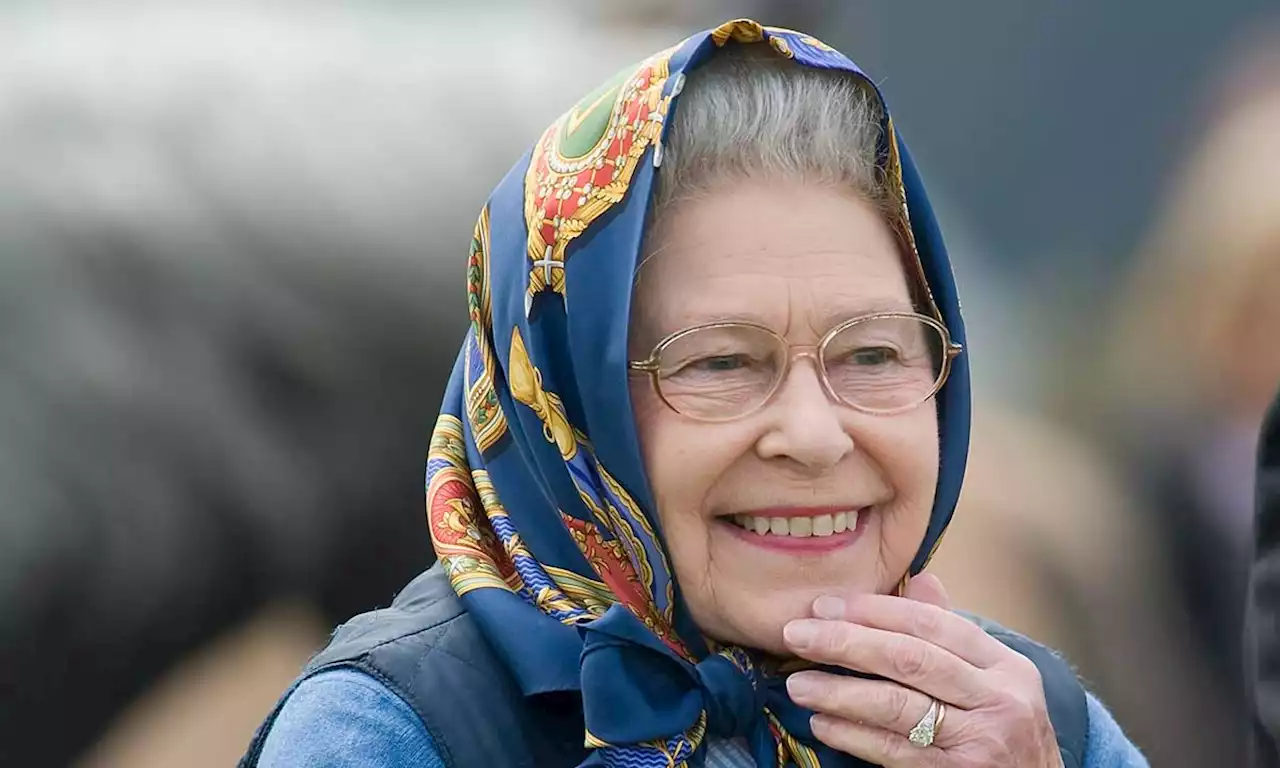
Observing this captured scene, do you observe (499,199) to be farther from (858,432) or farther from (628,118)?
(858,432)

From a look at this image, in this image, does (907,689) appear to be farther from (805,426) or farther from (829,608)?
(805,426)

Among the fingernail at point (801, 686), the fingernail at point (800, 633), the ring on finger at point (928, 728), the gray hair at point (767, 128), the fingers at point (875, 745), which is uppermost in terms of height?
the gray hair at point (767, 128)

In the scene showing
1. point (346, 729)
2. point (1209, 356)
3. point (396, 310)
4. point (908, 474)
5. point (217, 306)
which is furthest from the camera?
point (1209, 356)

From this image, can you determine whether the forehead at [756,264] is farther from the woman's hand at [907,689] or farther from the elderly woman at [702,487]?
the woman's hand at [907,689]

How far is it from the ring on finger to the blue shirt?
41 cm

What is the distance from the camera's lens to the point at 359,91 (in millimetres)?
2201

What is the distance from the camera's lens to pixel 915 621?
43.8 inches

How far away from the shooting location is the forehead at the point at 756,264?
111cm

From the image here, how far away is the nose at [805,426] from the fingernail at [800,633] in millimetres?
136

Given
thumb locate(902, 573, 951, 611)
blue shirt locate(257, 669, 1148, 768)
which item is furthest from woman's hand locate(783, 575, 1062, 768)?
blue shirt locate(257, 669, 1148, 768)

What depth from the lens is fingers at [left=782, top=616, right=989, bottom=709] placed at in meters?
1.09

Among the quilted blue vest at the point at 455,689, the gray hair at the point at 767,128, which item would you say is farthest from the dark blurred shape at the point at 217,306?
the gray hair at the point at 767,128

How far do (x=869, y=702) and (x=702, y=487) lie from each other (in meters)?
0.24

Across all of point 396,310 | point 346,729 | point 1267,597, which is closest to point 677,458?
point 346,729
